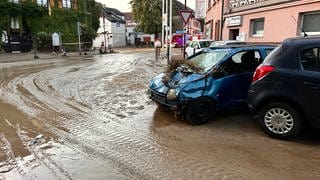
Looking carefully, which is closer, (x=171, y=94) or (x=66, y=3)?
(x=171, y=94)

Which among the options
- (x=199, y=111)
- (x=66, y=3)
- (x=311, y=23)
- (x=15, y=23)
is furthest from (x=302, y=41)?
(x=66, y=3)

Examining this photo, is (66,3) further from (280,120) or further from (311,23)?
(280,120)

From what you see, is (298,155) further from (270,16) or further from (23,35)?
(23,35)

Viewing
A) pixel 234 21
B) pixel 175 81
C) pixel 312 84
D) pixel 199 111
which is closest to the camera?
pixel 312 84

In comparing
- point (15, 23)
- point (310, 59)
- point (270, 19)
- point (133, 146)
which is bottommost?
point (133, 146)

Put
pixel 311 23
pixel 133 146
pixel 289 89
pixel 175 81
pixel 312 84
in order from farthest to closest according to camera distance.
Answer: pixel 311 23 < pixel 175 81 < pixel 289 89 < pixel 133 146 < pixel 312 84

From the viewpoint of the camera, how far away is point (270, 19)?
1445 cm

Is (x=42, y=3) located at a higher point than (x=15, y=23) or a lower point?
higher

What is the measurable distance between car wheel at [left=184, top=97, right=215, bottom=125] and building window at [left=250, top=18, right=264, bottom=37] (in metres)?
10.4

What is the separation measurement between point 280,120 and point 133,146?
8.66 feet

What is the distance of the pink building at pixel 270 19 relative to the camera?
11.9 metres

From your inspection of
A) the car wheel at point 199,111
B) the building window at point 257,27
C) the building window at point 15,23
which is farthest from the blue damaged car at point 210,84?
the building window at point 15,23

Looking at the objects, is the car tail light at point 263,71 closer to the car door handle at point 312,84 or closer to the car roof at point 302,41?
the car roof at point 302,41

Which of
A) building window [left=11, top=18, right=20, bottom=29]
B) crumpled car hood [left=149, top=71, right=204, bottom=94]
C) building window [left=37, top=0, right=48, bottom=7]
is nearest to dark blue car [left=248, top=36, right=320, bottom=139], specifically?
crumpled car hood [left=149, top=71, right=204, bottom=94]
